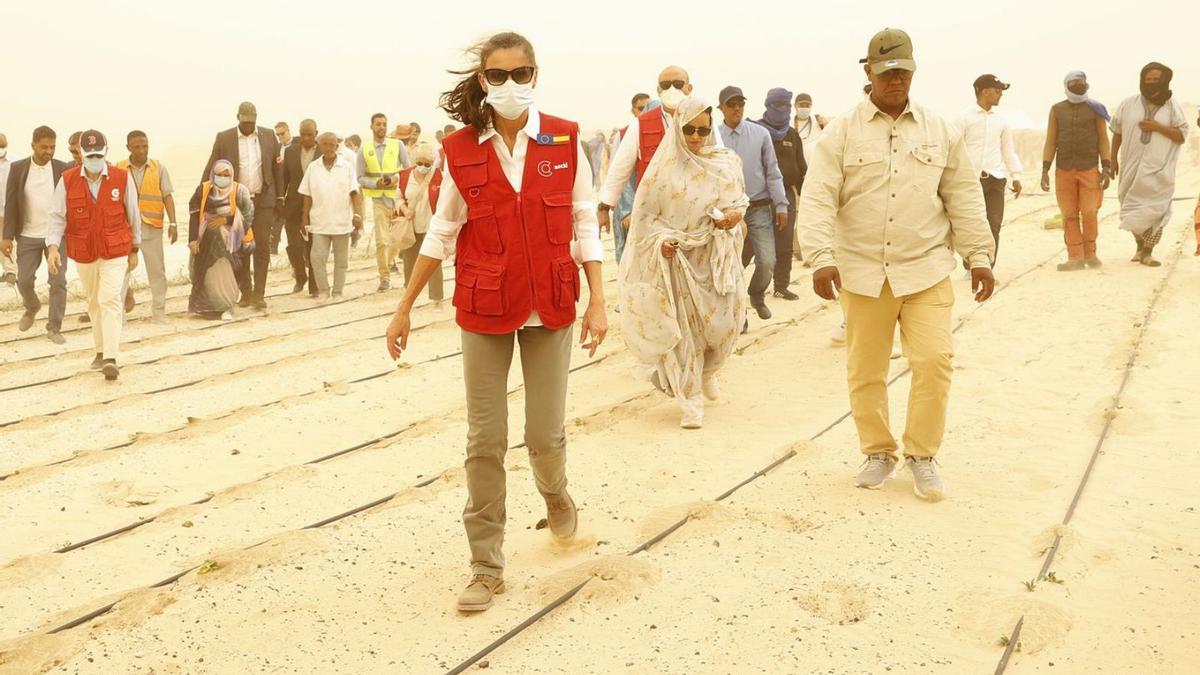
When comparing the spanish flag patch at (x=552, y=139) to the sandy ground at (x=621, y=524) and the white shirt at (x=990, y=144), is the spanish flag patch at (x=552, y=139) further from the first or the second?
the white shirt at (x=990, y=144)

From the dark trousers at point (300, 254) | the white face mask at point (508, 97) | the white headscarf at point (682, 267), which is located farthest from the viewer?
the dark trousers at point (300, 254)

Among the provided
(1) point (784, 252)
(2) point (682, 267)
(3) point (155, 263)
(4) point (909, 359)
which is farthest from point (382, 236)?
(4) point (909, 359)

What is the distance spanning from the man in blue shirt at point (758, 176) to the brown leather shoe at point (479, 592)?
4.71 metres

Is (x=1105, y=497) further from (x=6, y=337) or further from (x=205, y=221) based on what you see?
(x=6, y=337)

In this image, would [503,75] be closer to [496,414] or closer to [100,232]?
[496,414]

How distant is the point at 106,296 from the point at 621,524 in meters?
4.96

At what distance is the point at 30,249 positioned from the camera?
35.4 ft

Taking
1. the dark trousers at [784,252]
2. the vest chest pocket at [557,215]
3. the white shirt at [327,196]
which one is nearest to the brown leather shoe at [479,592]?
the vest chest pocket at [557,215]

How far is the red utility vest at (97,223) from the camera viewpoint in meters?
8.44

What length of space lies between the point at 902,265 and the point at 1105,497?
1378mm

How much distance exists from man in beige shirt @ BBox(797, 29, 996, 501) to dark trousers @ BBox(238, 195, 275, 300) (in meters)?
7.58

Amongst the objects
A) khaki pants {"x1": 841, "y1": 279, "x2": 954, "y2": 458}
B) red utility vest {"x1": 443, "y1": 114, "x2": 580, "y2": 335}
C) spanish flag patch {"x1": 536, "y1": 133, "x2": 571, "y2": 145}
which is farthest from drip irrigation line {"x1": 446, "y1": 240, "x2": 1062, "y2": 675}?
spanish flag patch {"x1": 536, "y1": 133, "x2": 571, "y2": 145}

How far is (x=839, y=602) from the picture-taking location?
4.26m

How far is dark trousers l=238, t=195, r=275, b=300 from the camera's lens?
11.7m
